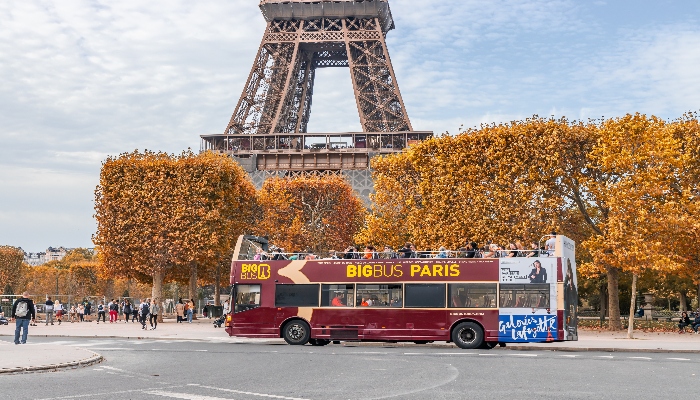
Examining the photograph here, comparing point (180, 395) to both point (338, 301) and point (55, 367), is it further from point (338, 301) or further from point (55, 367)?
point (338, 301)

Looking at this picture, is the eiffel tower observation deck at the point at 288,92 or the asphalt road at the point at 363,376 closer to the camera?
the asphalt road at the point at 363,376

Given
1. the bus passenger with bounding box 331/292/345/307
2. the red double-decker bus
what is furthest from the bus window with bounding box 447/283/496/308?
the bus passenger with bounding box 331/292/345/307

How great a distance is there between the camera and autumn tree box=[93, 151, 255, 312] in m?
51.2

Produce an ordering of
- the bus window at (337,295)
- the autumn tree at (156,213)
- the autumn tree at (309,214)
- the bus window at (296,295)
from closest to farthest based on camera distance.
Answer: the bus window at (337,295)
the bus window at (296,295)
the autumn tree at (156,213)
the autumn tree at (309,214)

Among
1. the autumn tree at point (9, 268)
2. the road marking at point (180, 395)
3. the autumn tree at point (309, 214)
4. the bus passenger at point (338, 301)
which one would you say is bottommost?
the road marking at point (180, 395)

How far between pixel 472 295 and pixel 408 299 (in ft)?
7.01

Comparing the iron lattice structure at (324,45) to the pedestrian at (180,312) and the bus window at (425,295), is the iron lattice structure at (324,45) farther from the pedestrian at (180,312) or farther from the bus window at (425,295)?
the bus window at (425,295)

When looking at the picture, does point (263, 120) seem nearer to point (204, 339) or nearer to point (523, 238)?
point (523, 238)

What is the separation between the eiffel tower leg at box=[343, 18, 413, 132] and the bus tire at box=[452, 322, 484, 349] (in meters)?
61.8

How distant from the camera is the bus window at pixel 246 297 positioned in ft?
102

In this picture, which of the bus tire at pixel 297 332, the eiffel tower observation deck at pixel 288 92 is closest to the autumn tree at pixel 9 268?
the eiffel tower observation deck at pixel 288 92

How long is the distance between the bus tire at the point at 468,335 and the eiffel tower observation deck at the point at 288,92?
6063 centimetres

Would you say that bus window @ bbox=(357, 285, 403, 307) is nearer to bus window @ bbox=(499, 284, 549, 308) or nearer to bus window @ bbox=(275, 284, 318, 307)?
bus window @ bbox=(275, 284, 318, 307)

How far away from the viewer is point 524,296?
28.2m
